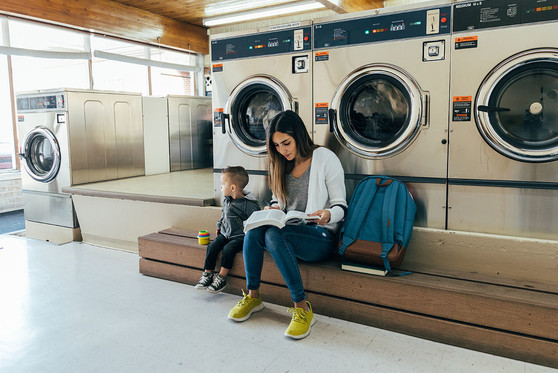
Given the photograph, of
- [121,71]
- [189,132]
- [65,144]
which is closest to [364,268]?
[65,144]

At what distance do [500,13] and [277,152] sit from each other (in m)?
1.44

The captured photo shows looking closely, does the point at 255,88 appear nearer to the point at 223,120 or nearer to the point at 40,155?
the point at 223,120

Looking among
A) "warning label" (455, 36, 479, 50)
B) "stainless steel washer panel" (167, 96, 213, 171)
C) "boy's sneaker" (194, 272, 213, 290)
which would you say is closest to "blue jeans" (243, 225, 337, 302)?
"boy's sneaker" (194, 272, 213, 290)

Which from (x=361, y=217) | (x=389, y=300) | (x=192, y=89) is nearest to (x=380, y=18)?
(x=361, y=217)

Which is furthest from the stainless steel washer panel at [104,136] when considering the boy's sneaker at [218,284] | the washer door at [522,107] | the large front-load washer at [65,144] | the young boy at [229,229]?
the washer door at [522,107]

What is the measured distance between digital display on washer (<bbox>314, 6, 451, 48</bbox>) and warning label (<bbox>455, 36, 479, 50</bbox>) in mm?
96

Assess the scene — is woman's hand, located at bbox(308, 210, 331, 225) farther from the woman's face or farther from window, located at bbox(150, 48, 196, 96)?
window, located at bbox(150, 48, 196, 96)

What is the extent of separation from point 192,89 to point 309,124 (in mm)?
6435

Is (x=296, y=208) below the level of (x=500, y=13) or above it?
below

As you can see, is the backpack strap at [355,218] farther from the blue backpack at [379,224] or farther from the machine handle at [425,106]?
the machine handle at [425,106]

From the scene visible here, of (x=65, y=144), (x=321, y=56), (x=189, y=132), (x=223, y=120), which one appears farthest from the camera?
(x=189, y=132)

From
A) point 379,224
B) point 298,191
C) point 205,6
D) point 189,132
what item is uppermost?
point 205,6

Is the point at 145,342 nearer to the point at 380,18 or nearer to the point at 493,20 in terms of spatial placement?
the point at 380,18

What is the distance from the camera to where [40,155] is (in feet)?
14.9
